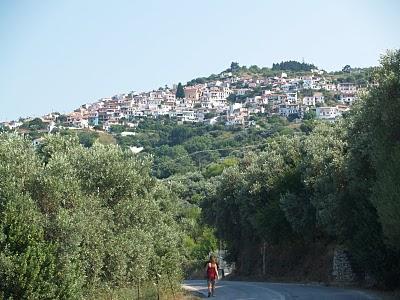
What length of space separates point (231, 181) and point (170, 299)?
90.1 feet

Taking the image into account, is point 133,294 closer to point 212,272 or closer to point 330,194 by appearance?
point 212,272

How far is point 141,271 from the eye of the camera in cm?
2395

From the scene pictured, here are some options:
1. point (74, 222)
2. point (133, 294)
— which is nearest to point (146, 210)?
point (133, 294)

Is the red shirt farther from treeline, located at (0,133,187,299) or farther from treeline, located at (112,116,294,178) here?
treeline, located at (112,116,294,178)

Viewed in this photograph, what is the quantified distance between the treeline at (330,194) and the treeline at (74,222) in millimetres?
9308

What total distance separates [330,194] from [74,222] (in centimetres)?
1776

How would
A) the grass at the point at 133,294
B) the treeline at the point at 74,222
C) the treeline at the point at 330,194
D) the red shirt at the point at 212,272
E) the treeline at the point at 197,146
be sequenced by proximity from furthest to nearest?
the treeline at the point at 197,146 → the red shirt at the point at 212,272 → the treeline at the point at 330,194 → the grass at the point at 133,294 → the treeline at the point at 74,222

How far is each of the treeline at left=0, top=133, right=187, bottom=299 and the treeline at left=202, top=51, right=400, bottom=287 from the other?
9308 mm

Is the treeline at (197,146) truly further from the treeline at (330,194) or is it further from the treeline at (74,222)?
the treeline at (74,222)

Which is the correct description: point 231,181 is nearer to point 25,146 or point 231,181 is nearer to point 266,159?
point 266,159

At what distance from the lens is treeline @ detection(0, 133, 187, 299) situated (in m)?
17.9

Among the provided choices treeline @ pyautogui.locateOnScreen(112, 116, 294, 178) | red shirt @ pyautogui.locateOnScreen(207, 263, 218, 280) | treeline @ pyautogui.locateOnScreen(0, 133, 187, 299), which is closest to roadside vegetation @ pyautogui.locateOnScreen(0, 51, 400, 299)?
treeline @ pyautogui.locateOnScreen(0, 133, 187, 299)

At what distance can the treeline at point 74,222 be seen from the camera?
58.6 ft

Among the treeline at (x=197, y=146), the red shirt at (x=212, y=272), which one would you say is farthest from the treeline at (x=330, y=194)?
the treeline at (x=197, y=146)
